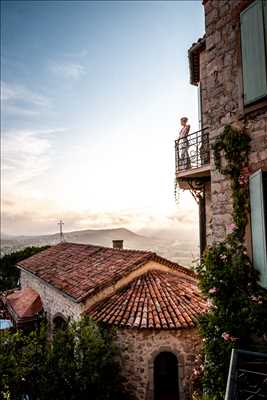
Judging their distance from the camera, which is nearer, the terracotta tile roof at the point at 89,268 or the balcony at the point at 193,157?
the balcony at the point at 193,157

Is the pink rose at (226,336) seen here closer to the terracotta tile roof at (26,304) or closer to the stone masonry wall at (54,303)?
the stone masonry wall at (54,303)

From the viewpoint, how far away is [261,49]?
443cm

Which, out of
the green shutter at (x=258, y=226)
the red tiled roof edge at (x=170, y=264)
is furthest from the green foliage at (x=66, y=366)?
the green shutter at (x=258, y=226)

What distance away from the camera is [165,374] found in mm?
12133

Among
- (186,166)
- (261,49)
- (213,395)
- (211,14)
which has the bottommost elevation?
(213,395)

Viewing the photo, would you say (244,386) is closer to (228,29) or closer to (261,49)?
(261,49)

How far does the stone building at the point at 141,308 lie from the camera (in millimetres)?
9305

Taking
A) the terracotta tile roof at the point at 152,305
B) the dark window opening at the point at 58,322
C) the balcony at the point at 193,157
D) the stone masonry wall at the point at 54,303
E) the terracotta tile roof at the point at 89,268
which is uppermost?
the balcony at the point at 193,157

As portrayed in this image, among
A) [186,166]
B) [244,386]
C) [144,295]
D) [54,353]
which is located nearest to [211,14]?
[186,166]

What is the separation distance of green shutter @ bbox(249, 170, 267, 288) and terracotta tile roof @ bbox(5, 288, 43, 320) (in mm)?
13492

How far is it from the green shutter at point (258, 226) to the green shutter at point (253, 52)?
4.26 feet

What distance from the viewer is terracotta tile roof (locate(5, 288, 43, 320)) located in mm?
15023

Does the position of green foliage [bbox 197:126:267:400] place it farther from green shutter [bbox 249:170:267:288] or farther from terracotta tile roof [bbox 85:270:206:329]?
terracotta tile roof [bbox 85:270:206:329]

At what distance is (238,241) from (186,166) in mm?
3456
